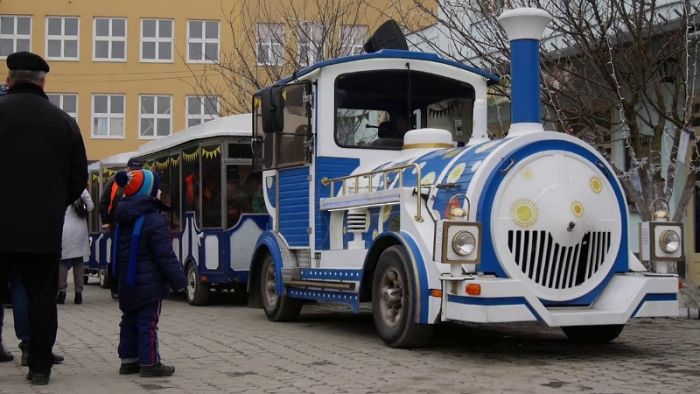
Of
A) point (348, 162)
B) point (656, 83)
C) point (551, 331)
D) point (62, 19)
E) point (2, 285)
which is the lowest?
point (551, 331)

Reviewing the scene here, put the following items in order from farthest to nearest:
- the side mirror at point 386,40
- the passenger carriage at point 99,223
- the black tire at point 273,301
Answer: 1. the passenger carriage at point 99,223
2. the side mirror at point 386,40
3. the black tire at point 273,301

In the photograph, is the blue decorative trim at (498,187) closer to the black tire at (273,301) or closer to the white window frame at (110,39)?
the black tire at (273,301)

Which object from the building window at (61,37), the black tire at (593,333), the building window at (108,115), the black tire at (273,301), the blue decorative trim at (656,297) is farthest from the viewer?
the building window at (108,115)

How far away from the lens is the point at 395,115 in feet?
35.1

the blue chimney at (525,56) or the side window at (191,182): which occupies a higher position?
the blue chimney at (525,56)

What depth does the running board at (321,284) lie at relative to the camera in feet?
31.3

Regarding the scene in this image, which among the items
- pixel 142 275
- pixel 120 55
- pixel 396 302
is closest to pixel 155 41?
pixel 120 55

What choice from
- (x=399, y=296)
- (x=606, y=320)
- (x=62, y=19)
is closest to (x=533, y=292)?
(x=606, y=320)

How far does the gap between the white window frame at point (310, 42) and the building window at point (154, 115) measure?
856 inches

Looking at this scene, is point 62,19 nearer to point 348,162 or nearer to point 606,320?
point 348,162

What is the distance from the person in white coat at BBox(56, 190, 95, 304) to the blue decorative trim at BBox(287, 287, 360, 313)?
4.55 meters

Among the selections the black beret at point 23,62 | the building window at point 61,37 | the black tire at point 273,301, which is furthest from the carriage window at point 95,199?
the building window at point 61,37

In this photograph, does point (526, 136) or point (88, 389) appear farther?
point (526, 136)

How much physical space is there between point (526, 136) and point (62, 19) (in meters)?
37.6
